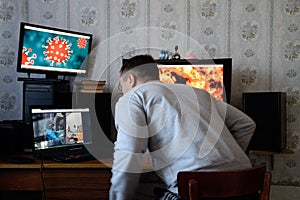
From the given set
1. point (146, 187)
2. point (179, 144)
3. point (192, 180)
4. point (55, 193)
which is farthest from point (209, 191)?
point (55, 193)

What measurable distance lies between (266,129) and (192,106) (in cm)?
133

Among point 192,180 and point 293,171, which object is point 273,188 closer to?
point 293,171

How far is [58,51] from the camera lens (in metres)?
2.94

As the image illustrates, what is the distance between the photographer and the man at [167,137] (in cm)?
161

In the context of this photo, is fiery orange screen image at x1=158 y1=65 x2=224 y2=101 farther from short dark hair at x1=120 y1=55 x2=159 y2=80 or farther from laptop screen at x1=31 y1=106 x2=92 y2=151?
short dark hair at x1=120 y1=55 x2=159 y2=80

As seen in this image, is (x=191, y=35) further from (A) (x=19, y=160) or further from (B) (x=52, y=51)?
(A) (x=19, y=160)

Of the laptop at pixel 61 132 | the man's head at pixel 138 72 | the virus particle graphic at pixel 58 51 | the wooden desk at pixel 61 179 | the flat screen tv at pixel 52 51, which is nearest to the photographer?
the man's head at pixel 138 72

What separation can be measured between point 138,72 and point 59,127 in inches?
37.0

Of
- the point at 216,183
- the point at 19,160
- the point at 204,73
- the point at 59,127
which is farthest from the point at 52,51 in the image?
the point at 216,183

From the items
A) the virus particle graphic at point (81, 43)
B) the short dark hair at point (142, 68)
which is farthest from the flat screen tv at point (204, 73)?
the short dark hair at point (142, 68)

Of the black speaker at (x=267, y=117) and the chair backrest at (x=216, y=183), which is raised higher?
the black speaker at (x=267, y=117)

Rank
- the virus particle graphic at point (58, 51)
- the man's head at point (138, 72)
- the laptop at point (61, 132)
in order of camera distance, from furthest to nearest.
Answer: the virus particle graphic at point (58, 51) < the laptop at point (61, 132) < the man's head at point (138, 72)

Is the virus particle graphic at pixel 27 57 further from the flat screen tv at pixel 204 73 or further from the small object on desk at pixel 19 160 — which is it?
the flat screen tv at pixel 204 73

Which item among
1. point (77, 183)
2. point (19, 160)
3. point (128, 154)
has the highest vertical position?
point (128, 154)
